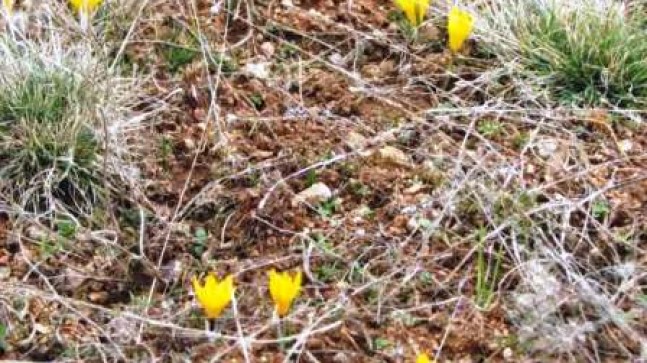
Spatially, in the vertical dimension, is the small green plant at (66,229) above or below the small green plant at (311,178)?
below

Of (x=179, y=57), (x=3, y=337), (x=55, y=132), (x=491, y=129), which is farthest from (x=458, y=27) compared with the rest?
(x=3, y=337)

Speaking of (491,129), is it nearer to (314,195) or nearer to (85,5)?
(314,195)

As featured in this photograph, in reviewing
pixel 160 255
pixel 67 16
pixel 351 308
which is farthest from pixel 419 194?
pixel 67 16

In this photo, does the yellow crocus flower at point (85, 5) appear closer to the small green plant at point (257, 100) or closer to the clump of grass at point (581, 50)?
the small green plant at point (257, 100)

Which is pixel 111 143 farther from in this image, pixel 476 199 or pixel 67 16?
pixel 476 199

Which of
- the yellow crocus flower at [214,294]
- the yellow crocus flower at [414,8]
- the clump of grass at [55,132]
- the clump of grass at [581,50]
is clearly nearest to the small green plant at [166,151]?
the clump of grass at [55,132]

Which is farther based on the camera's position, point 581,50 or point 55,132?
point 581,50

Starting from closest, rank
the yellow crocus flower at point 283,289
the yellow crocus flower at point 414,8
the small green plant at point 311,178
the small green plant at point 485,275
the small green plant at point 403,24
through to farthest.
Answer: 1. the yellow crocus flower at point 283,289
2. the small green plant at point 485,275
3. the small green plant at point 311,178
4. the yellow crocus flower at point 414,8
5. the small green plant at point 403,24
